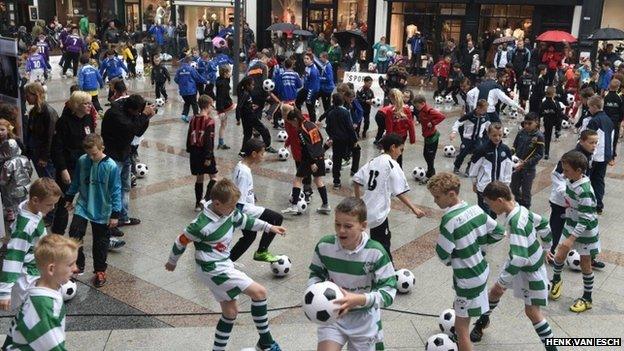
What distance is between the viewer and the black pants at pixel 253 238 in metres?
6.82

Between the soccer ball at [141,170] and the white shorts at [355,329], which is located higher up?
the white shorts at [355,329]

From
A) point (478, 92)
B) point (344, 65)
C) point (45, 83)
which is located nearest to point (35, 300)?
point (478, 92)

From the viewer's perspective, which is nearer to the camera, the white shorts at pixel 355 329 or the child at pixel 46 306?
the child at pixel 46 306

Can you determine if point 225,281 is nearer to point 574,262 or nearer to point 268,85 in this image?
point 574,262

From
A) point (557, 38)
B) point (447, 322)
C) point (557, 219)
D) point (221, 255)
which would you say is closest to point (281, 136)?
point (557, 219)

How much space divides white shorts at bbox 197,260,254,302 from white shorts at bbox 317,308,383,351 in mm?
1159

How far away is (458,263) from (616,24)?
27.5m

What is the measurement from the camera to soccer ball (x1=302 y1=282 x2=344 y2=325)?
4.04 m

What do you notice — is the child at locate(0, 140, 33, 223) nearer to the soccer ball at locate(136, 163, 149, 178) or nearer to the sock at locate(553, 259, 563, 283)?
the soccer ball at locate(136, 163, 149, 178)

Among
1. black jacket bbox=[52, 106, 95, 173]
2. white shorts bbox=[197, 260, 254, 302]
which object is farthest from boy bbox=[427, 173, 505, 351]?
black jacket bbox=[52, 106, 95, 173]

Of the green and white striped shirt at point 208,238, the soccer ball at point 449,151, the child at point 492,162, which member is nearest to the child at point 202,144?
the child at point 492,162

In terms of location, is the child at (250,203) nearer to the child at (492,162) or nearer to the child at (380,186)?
the child at (380,186)

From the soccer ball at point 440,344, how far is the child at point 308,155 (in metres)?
4.40

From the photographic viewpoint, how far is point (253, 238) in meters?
7.46
